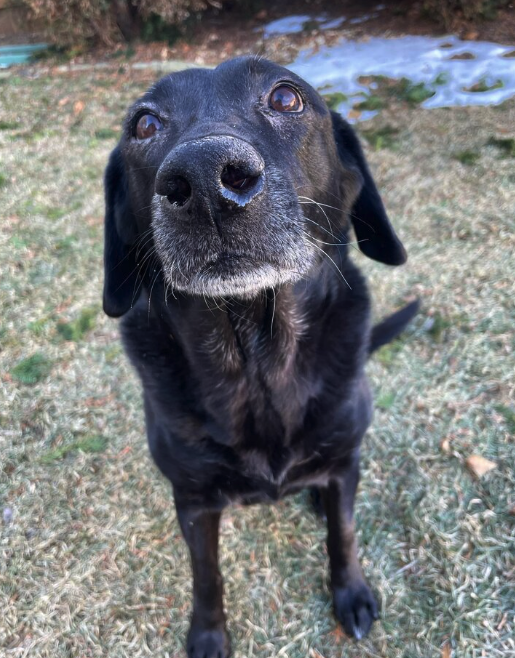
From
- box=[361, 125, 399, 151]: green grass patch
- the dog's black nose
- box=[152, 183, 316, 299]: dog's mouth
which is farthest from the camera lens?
box=[361, 125, 399, 151]: green grass patch

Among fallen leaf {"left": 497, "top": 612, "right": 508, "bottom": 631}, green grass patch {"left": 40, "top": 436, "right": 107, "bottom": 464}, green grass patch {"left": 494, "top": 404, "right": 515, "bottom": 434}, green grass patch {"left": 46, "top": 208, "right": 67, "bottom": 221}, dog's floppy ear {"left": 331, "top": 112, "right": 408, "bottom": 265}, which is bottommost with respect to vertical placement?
fallen leaf {"left": 497, "top": 612, "right": 508, "bottom": 631}

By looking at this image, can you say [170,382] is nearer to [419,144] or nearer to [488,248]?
[488,248]

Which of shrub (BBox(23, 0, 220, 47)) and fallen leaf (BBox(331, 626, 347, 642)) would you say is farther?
shrub (BBox(23, 0, 220, 47))

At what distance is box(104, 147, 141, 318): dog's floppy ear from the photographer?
170cm

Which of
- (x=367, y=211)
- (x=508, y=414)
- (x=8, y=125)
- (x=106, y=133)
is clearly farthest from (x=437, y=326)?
(x=8, y=125)

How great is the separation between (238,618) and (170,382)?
962mm

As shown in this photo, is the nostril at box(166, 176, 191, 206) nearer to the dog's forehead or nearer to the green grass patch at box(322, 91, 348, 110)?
the dog's forehead

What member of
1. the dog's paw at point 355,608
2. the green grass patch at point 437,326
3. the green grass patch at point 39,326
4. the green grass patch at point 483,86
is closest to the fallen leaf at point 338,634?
the dog's paw at point 355,608

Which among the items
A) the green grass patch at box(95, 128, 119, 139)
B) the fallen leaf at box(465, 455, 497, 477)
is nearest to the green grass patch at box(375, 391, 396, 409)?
the fallen leaf at box(465, 455, 497, 477)

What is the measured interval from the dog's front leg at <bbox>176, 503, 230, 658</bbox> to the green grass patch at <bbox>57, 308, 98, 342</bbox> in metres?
1.61

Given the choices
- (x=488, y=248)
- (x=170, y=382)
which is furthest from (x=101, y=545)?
(x=488, y=248)

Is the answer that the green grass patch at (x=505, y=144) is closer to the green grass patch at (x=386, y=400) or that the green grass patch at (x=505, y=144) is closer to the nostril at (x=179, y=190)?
the green grass patch at (x=386, y=400)

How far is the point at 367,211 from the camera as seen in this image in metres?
1.81

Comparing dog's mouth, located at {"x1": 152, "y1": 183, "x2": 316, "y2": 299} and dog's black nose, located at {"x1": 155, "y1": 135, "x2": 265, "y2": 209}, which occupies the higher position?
dog's black nose, located at {"x1": 155, "y1": 135, "x2": 265, "y2": 209}
